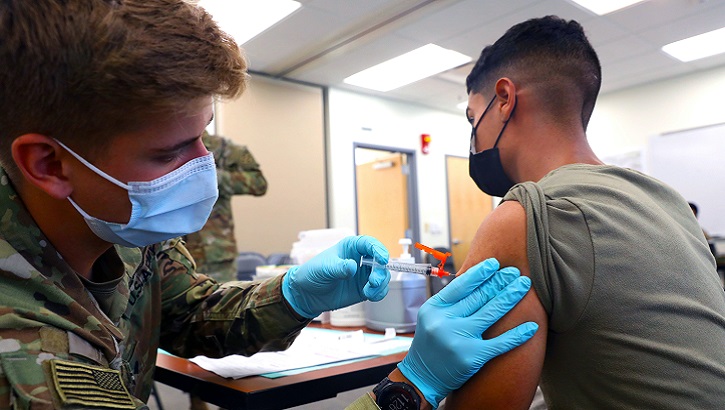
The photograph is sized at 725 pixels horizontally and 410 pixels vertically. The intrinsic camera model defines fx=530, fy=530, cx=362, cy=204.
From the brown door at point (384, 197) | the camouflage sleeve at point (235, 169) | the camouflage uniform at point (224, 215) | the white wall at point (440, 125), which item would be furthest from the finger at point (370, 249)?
the brown door at point (384, 197)

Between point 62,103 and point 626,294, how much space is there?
886 mm

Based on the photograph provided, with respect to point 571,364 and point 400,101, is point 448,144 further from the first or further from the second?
point 571,364

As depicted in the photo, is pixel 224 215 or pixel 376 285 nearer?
pixel 376 285

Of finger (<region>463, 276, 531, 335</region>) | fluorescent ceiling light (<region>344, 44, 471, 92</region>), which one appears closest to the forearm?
finger (<region>463, 276, 531, 335</region>)

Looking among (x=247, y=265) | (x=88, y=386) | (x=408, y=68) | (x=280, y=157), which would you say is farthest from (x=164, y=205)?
(x=408, y=68)

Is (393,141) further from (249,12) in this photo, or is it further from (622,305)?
(622,305)

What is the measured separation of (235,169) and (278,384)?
2211 millimetres

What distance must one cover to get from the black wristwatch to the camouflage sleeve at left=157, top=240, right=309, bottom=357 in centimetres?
35

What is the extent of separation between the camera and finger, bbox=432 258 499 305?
33.2 inches

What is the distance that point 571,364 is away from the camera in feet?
2.78

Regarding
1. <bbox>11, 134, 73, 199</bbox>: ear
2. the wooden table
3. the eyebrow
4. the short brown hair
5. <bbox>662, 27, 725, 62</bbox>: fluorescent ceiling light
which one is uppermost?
<bbox>662, 27, 725, 62</bbox>: fluorescent ceiling light

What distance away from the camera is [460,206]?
694 cm

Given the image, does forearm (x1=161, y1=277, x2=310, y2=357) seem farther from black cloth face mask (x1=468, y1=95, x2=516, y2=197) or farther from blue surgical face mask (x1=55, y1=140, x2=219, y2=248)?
black cloth face mask (x1=468, y1=95, x2=516, y2=197)

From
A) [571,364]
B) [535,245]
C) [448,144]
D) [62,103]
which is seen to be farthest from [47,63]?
[448,144]
